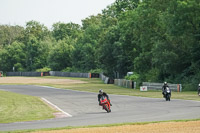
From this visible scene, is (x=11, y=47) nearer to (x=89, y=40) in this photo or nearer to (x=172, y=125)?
(x=89, y=40)

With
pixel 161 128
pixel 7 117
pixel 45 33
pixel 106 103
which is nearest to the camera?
pixel 161 128

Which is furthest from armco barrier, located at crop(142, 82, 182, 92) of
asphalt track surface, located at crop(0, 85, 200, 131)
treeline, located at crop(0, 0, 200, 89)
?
asphalt track surface, located at crop(0, 85, 200, 131)

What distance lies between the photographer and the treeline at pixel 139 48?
54.0 metres

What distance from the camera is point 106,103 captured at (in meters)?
26.2

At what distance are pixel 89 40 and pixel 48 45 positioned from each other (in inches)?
1059

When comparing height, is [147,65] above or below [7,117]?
above

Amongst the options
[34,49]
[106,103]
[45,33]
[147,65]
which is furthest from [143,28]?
[45,33]

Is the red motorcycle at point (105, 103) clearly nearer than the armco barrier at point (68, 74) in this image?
Yes

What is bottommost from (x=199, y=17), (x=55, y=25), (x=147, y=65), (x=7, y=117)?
(x=7, y=117)

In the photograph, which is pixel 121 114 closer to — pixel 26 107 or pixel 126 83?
pixel 26 107

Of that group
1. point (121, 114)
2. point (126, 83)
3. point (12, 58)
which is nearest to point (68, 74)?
point (12, 58)

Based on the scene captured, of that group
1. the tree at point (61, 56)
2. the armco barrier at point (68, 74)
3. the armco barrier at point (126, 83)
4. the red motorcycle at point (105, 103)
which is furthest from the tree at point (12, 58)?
the red motorcycle at point (105, 103)

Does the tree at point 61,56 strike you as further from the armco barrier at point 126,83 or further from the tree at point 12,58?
the armco barrier at point 126,83

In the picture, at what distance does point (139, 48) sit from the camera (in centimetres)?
7925
